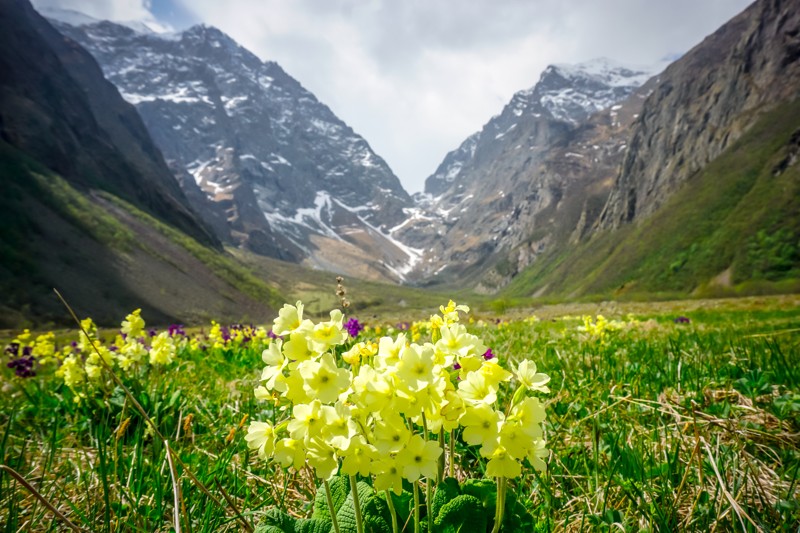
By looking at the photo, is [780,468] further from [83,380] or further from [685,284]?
[685,284]

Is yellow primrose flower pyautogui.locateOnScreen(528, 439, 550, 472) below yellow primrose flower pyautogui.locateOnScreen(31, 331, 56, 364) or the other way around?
the other way around

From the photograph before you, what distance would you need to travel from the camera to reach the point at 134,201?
12975 cm

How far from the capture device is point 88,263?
8156cm

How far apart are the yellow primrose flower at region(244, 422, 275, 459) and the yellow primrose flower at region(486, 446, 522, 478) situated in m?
0.73

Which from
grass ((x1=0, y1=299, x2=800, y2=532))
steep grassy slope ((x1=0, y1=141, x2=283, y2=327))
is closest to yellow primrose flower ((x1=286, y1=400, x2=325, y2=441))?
grass ((x1=0, y1=299, x2=800, y2=532))

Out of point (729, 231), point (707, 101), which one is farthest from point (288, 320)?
point (707, 101)

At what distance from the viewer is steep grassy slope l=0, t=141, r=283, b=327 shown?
70312 mm

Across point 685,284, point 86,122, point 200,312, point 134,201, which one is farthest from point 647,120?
point 86,122

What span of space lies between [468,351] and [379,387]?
43 centimetres

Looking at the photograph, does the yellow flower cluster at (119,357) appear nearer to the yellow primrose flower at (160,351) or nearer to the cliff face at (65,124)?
the yellow primrose flower at (160,351)

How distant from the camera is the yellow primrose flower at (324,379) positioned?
4.07 ft

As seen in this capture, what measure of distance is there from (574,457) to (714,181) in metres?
Result: 119

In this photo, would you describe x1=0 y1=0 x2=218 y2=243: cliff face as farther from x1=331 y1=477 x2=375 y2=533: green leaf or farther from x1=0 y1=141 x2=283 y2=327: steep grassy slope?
x1=331 y1=477 x2=375 y2=533: green leaf

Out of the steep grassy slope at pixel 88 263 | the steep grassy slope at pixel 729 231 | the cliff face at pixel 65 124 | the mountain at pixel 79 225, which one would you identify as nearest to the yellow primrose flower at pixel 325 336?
the steep grassy slope at pixel 88 263
